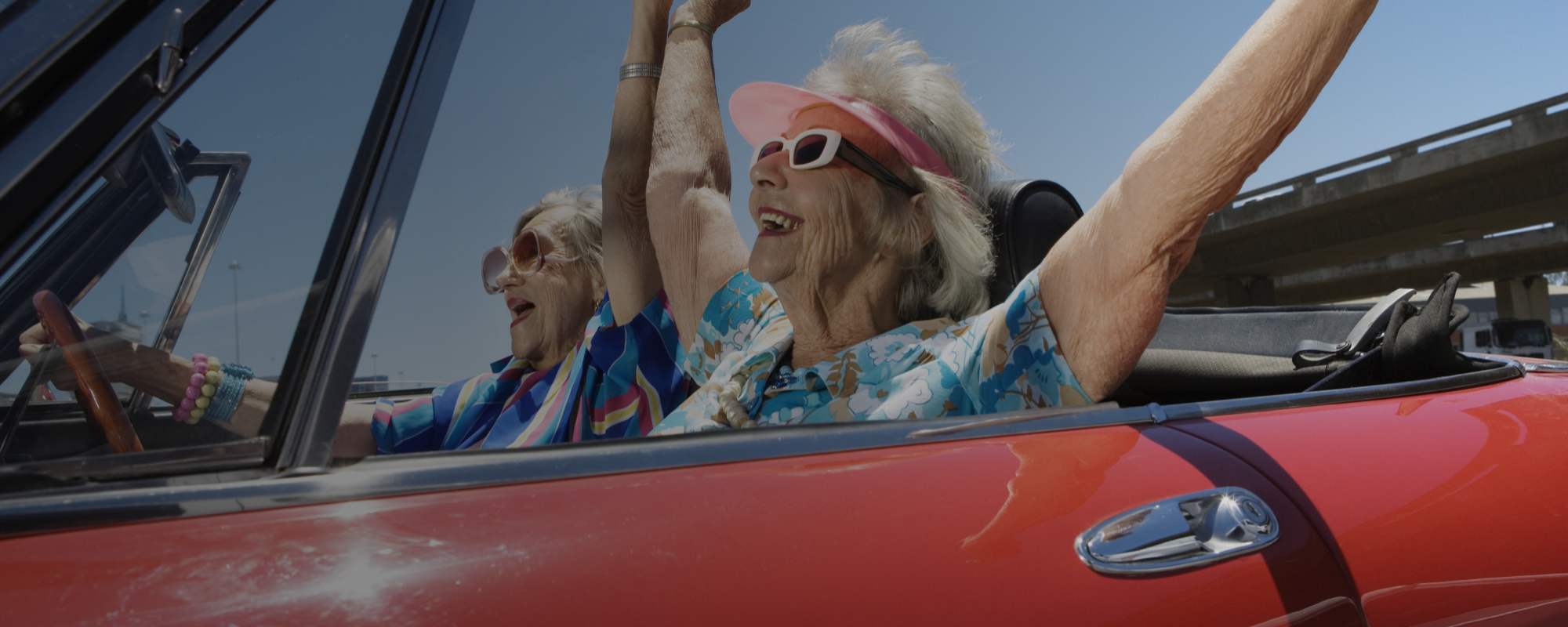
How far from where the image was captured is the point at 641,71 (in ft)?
7.47

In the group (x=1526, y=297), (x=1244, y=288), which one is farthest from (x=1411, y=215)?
(x=1526, y=297)

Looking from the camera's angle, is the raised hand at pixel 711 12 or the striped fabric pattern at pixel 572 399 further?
the raised hand at pixel 711 12

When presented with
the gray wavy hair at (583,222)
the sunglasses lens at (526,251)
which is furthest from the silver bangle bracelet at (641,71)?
the sunglasses lens at (526,251)

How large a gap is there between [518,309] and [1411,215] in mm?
21909

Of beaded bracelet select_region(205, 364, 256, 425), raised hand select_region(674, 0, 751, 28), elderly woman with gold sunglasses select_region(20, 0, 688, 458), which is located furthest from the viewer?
raised hand select_region(674, 0, 751, 28)

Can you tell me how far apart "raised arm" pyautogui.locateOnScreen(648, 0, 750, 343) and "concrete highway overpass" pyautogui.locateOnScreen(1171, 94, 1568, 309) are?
1299cm

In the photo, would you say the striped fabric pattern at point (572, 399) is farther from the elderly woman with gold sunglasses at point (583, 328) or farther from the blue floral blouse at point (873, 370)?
the blue floral blouse at point (873, 370)

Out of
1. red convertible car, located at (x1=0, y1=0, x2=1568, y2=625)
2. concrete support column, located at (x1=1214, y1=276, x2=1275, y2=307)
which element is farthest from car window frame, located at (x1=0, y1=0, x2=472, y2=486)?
concrete support column, located at (x1=1214, y1=276, x2=1275, y2=307)

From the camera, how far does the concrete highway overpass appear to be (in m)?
17.2

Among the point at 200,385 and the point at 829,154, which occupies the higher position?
the point at 829,154

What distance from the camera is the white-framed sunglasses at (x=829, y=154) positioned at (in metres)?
2.13

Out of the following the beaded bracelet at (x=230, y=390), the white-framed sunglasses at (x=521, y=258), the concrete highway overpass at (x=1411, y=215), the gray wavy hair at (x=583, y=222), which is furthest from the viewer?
the concrete highway overpass at (x=1411, y=215)

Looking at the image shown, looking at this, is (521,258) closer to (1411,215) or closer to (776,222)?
(776,222)

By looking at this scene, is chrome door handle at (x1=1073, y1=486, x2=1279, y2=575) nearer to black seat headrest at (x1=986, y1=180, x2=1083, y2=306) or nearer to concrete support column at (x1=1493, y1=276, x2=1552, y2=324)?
black seat headrest at (x1=986, y1=180, x2=1083, y2=306)
